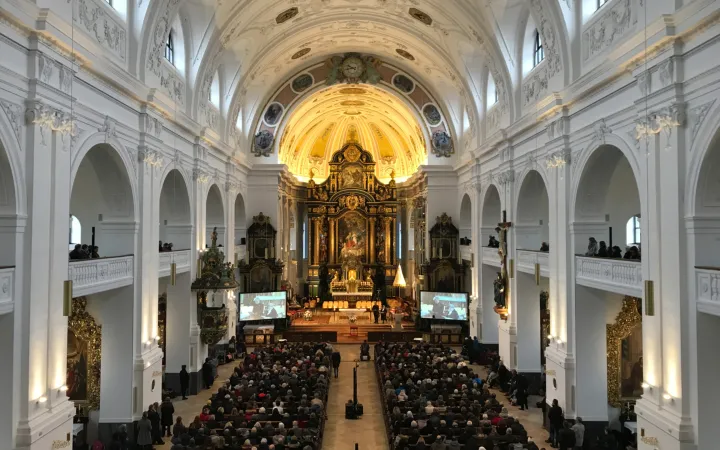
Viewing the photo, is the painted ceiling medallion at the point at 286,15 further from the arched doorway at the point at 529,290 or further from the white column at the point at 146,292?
the arched doorway at the point at 529,290

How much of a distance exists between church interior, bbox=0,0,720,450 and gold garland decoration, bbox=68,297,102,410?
62mm

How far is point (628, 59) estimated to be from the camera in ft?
35.3

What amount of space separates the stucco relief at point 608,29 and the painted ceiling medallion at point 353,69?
16.6 metres

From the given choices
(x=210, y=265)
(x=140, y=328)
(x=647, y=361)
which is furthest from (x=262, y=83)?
(x=647, y=361)

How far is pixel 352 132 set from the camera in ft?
133

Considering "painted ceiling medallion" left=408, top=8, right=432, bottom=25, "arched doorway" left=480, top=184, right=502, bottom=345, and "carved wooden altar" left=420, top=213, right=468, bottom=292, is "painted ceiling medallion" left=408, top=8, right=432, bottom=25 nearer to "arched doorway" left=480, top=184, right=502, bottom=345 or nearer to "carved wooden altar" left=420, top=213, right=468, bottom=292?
"arched doorway" left=480, top=184, right=502, bottom=345

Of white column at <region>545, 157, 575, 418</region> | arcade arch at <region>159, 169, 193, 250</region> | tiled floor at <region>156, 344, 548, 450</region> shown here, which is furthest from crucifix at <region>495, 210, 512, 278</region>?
arcade arch at <region>159, 169, 193, 250</region>

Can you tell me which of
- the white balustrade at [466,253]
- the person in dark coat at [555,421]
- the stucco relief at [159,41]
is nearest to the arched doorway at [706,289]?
the person in dark coat at [555,421]

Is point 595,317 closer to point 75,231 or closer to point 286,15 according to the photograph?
point 75,231

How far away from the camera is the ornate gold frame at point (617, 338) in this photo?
14000 millimetres

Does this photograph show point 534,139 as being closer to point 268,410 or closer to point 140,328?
point 268,410

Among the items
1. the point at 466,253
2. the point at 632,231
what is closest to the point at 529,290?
the point at 632,231

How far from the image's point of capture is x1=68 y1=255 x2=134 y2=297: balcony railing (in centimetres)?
1138

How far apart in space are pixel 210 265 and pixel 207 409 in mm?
6484
